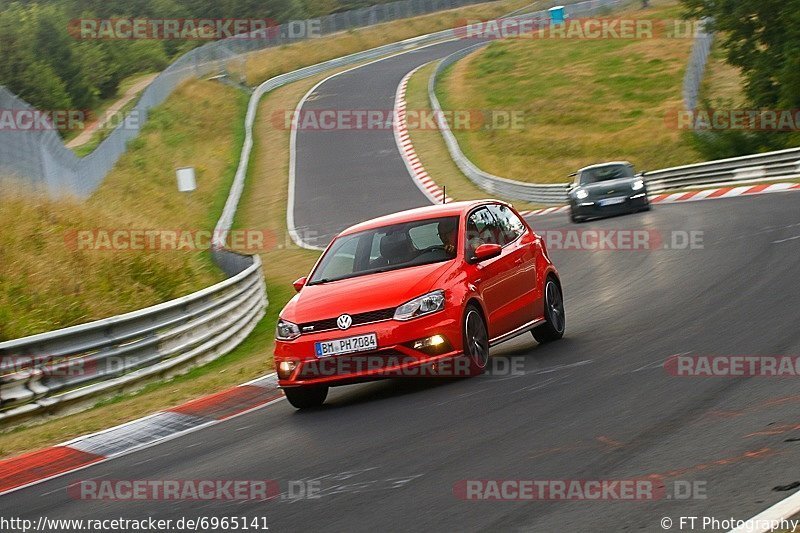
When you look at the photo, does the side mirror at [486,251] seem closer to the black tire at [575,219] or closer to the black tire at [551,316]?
the black tire at [551,316]

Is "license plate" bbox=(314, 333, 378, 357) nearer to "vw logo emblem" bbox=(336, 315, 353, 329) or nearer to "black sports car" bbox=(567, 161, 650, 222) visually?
"vw logo emblem" bbox=(336, 315, 353, 329)

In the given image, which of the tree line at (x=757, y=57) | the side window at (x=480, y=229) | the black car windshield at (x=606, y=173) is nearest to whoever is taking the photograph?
the side window at (x=480, y=229)

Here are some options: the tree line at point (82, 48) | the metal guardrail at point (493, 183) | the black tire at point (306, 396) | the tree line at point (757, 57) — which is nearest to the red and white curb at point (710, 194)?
the metal guardrail at point (493, 183)

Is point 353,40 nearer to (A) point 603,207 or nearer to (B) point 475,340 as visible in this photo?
(A) point 603,207

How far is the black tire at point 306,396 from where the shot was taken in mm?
10492

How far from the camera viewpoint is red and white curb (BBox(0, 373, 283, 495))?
30.3 feet

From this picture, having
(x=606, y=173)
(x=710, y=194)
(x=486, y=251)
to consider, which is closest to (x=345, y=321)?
(x=486, y=251)

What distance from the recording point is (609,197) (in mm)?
29094

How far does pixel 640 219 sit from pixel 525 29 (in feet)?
192

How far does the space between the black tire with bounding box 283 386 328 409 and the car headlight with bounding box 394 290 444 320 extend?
3.07 feet

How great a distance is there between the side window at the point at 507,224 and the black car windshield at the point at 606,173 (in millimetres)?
17317

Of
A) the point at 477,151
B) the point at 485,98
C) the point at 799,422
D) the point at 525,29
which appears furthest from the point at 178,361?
the point at 525,29

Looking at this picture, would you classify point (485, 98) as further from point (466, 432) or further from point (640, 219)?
point (466, 432)

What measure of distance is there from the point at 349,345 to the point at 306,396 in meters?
0.72
